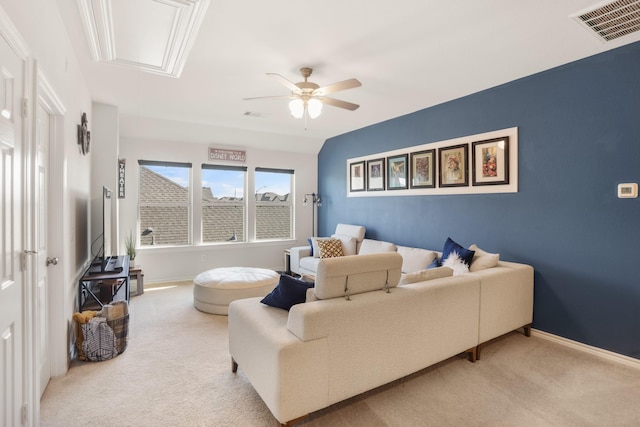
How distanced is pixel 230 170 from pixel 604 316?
18.4 ft

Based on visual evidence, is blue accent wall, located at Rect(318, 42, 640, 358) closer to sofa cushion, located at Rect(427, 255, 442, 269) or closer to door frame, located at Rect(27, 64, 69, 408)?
sofa cushion, located at Rect(427, 255, 442, 269)

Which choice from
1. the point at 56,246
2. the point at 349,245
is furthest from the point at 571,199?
the point at 56,246

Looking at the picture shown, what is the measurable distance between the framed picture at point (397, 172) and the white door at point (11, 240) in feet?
14.0

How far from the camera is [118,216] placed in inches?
203

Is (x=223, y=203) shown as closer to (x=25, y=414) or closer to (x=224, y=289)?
(x=224, y=289)

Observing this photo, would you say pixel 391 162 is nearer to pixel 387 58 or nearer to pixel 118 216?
pixel 387 58

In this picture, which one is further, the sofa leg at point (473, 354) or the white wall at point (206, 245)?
the white wall at point (206, 245)

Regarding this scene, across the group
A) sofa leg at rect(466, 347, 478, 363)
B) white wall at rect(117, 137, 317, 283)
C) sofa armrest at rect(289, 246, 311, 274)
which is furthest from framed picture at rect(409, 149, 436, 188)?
white wall at rect(117, 137, 317, 283)

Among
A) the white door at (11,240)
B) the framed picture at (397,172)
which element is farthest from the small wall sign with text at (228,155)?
the white door at (11,240)

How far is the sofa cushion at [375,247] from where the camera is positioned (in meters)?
4.82

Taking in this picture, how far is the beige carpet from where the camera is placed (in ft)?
6.73

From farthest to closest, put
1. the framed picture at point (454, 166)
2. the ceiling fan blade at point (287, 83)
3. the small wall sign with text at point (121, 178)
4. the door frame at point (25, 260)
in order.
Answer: the small wall sign with text at point (121, 178) < the framed picture at point (454, 166) < the ceiling fan blade at point (287, 83) < the door frame at point (25, 260)

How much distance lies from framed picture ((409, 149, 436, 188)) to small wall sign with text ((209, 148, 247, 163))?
3169mm

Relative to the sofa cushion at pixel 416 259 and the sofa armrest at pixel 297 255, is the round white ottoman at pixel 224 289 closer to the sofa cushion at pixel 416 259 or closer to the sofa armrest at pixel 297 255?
the sofa armrest at pixel 297 255
